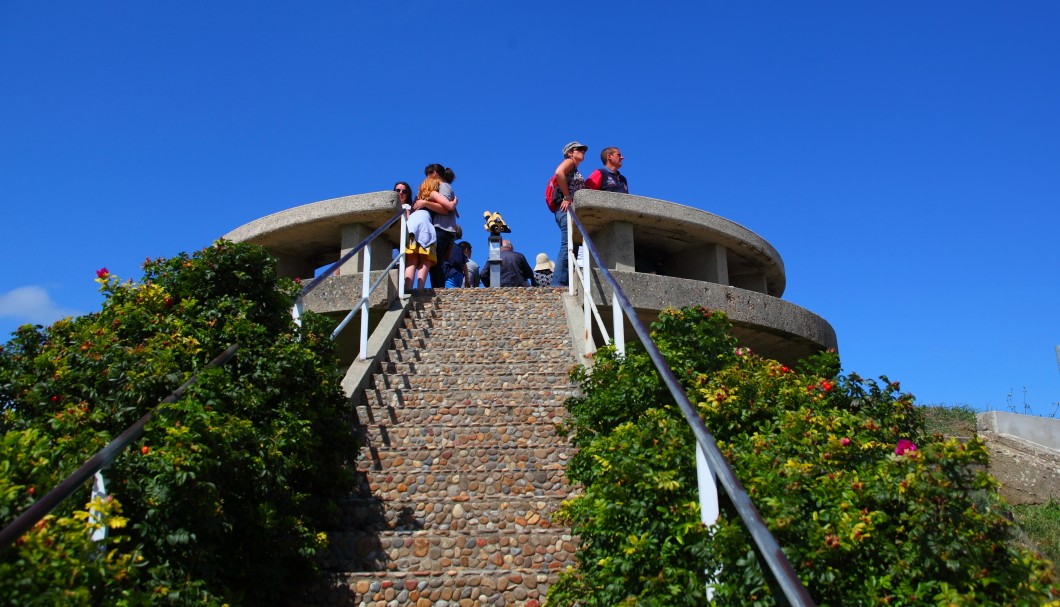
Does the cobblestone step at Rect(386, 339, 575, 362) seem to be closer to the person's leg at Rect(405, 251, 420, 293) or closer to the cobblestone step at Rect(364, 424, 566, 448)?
the cobblestone step at Rect(364, 424, 566, 448)

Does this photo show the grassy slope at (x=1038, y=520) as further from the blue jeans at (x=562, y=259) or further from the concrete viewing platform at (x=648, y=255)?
the blue jeans at (x=562, y=259)

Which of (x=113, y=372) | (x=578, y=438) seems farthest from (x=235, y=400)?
(x=578, y=438)

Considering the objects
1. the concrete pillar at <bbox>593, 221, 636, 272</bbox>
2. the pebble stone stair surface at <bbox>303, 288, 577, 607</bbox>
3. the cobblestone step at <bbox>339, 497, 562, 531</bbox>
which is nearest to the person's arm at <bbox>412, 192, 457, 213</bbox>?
the pebble stone stair surface at <bbox>303, 288, 577, 607</bbox>

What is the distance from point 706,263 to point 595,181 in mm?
1706

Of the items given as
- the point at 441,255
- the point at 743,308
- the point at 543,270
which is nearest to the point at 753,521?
the point at 743,308

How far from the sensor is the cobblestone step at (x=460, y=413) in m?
6.66

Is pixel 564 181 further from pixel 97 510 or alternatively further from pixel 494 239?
pixel 97 510

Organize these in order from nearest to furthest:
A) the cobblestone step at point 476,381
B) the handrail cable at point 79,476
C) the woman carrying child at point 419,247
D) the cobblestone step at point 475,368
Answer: the handrail cable at point 79,476
the cobblestone step at point 476,381
the cobblestone step at point 475,368
the woman carrying child at point 419,247

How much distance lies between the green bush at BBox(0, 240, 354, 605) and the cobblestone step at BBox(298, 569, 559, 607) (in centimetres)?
21

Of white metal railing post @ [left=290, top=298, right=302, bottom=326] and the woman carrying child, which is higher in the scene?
the woman carrying child

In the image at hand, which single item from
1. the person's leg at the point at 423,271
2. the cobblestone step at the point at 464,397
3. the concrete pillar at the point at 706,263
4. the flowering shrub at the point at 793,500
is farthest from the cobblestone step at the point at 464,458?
the concrete pillar at the point at 706,263

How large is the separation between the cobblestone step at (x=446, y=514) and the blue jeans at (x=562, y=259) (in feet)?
15.9

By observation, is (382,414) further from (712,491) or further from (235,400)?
(712,491)

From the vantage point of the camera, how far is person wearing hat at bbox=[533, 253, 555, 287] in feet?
44.5
